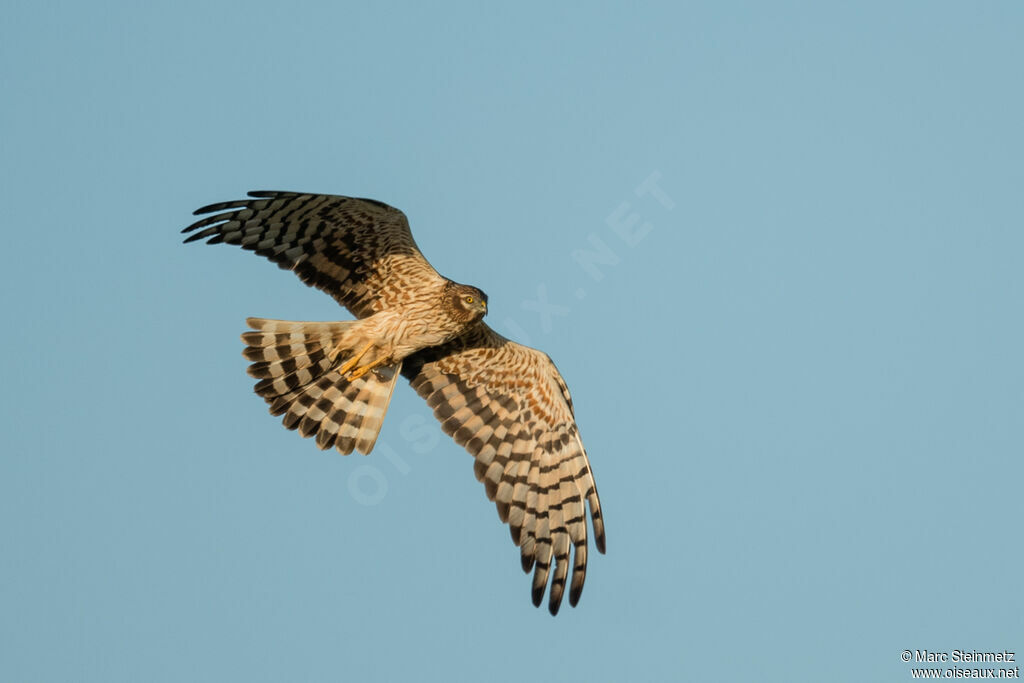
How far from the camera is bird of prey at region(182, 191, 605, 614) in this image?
39.1 ft

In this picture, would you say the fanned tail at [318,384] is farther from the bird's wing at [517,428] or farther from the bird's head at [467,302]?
the bird's head at [467,302]

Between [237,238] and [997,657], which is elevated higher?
[237,238]

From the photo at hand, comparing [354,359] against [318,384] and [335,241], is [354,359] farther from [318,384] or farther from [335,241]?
[335,241]

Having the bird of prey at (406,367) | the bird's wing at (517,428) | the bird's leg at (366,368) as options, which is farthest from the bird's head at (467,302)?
the bird's leg at (366,368)

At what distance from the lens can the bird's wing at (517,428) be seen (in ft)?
40.1

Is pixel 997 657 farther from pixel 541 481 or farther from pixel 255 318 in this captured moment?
pixel 255 318

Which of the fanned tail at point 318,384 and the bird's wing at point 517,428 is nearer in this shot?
the fanned tail at point 318,384

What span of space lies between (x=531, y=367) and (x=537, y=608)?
2107 mm

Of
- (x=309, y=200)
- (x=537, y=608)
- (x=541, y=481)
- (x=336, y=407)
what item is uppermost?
(x=309, y=200)

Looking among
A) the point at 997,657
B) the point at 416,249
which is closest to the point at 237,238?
the point at 416,249

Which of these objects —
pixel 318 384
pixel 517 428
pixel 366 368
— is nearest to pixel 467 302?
pixel 366 368

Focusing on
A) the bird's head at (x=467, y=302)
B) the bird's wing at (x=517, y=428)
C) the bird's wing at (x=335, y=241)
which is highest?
the bird's wing at (x=335, y=241)

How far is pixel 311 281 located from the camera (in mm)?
12180

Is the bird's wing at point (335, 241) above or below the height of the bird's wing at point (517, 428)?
above
